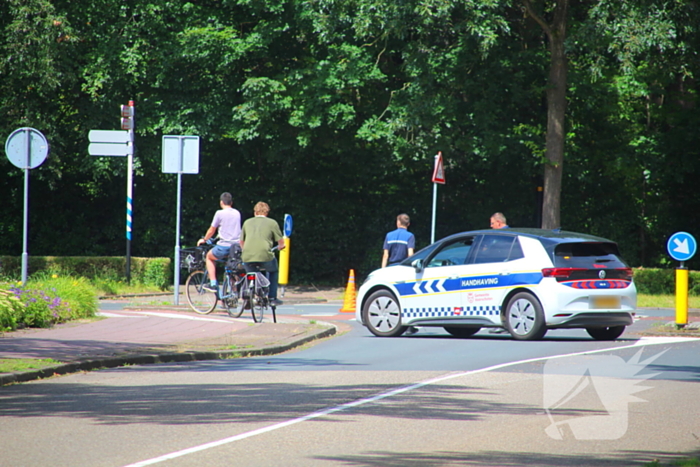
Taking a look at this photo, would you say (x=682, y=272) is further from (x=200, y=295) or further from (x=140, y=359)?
(x=140, y=359)

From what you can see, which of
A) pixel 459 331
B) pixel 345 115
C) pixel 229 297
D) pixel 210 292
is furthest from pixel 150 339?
pixel 345 115

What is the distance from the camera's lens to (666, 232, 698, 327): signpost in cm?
1587

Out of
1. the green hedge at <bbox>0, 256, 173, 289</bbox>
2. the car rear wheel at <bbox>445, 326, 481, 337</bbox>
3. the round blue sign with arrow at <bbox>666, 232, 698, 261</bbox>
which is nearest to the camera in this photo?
the car rear wheel at <bbox>445, 326, 481, 337</bbox>

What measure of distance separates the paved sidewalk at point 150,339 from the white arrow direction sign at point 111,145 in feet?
14.5

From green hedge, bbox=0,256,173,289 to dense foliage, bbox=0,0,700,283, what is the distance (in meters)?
2.65

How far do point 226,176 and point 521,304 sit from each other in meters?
16.1

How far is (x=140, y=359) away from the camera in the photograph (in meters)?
11.3

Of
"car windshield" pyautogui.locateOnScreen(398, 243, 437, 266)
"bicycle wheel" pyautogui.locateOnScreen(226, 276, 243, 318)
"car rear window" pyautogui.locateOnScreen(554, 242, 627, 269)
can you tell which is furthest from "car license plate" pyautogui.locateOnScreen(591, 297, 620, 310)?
"bicycle wheel" pyautogui.locateOnScreen(226, 276, 243, 318)

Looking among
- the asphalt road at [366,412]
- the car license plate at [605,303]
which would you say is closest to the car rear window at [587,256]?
the car license plate at [605,303]

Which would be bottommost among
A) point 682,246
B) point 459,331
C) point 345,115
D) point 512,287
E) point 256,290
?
point 459,331

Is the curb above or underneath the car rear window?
underneath

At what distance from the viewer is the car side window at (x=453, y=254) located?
1476 cm

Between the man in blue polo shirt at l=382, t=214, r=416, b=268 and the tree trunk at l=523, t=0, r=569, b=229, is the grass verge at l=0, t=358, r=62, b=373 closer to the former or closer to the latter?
the man in blue polo shirt at l=382, t=214, r=416, b=268

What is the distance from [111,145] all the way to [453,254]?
9232mm
